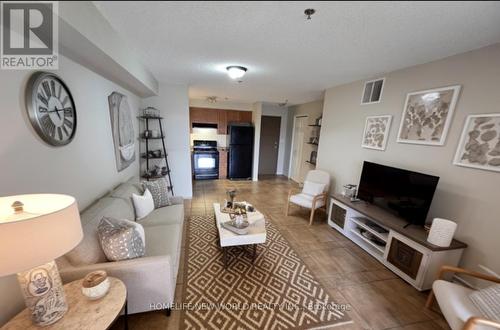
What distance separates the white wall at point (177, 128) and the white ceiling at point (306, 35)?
1.13 meters

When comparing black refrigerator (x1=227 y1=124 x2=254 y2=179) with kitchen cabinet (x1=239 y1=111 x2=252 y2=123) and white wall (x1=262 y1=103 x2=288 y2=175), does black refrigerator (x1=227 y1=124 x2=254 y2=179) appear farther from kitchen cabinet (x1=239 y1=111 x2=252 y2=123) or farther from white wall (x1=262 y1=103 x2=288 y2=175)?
white wall (x1=262 y1=103 x2=288 y2=175)

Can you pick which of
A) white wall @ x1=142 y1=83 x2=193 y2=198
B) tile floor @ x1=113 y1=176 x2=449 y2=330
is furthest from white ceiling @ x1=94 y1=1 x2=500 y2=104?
tile floor @ x1=113 y1=176 x2=449 y2=330

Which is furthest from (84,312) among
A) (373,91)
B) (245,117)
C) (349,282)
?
(245,117)

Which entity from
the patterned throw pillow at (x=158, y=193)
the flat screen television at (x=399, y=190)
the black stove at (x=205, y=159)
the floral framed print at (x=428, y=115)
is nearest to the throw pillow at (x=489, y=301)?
the flat screen television at (x=399, y=190)

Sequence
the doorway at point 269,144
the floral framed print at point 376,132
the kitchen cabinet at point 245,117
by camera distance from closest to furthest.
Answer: the floral framed print at point 376,132
the kitchen cabinet at point 245,117
the doorway at point 269,144

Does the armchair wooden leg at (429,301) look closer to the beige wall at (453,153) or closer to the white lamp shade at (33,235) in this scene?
the beige wall at (453,153)

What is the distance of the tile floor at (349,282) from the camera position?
1.54 metres

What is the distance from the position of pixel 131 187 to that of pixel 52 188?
1085 millimetres

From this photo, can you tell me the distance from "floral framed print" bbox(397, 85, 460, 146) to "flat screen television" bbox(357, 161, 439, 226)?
40 cm

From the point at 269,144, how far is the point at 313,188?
3.14 metres

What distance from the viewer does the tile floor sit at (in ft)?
5.05

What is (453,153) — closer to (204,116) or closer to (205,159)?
(205,159)

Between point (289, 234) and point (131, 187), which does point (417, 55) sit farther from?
point (131, 187)

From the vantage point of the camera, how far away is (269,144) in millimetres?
6270
